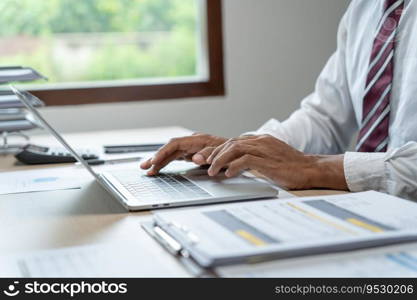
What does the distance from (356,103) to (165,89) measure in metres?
1.39

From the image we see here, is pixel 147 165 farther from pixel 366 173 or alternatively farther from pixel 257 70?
pixel 257 70

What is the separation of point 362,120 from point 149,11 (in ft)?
5.24

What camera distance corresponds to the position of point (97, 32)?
296 cm

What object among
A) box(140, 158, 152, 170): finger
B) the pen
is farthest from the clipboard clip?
the pen

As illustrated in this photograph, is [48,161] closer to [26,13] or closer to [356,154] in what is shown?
[356,154]

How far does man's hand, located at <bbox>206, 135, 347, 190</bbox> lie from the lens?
121 centimetres

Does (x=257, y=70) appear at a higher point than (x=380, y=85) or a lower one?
lower

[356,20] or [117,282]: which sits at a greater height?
[356,20]

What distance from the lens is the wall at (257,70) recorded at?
9.80 ft

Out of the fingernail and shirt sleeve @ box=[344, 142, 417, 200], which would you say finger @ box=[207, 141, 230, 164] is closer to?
the fingernail

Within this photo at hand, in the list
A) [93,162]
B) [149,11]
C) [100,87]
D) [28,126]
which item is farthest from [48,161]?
[149,11]

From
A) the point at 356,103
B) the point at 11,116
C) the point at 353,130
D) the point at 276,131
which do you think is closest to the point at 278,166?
the point at 276,131

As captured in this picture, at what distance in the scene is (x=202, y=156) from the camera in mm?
1308

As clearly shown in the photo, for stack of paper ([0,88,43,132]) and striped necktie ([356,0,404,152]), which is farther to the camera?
stack of paper ([0,88,43,132])
